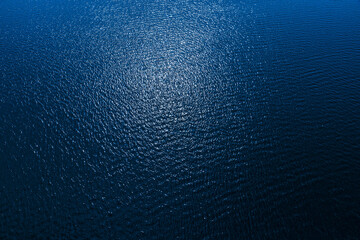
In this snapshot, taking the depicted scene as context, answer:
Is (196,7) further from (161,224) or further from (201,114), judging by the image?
(161,224)

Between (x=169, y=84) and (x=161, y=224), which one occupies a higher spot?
(x=169, y=84)

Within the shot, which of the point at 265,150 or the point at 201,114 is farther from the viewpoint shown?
the point at 201,114

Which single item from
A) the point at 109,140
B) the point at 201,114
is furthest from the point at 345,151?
the point at 109,140

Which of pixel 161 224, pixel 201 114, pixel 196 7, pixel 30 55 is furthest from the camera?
pixel 196 7

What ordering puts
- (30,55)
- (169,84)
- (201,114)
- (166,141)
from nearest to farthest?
1. (166,141)
2. (201,114)
3. (169,84)
4. (30,55)

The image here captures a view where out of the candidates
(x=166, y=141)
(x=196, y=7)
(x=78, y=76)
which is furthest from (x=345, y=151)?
(x=196, y=7)

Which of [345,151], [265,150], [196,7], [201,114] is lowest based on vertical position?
[345,151]

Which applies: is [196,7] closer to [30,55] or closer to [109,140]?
[30,55]
